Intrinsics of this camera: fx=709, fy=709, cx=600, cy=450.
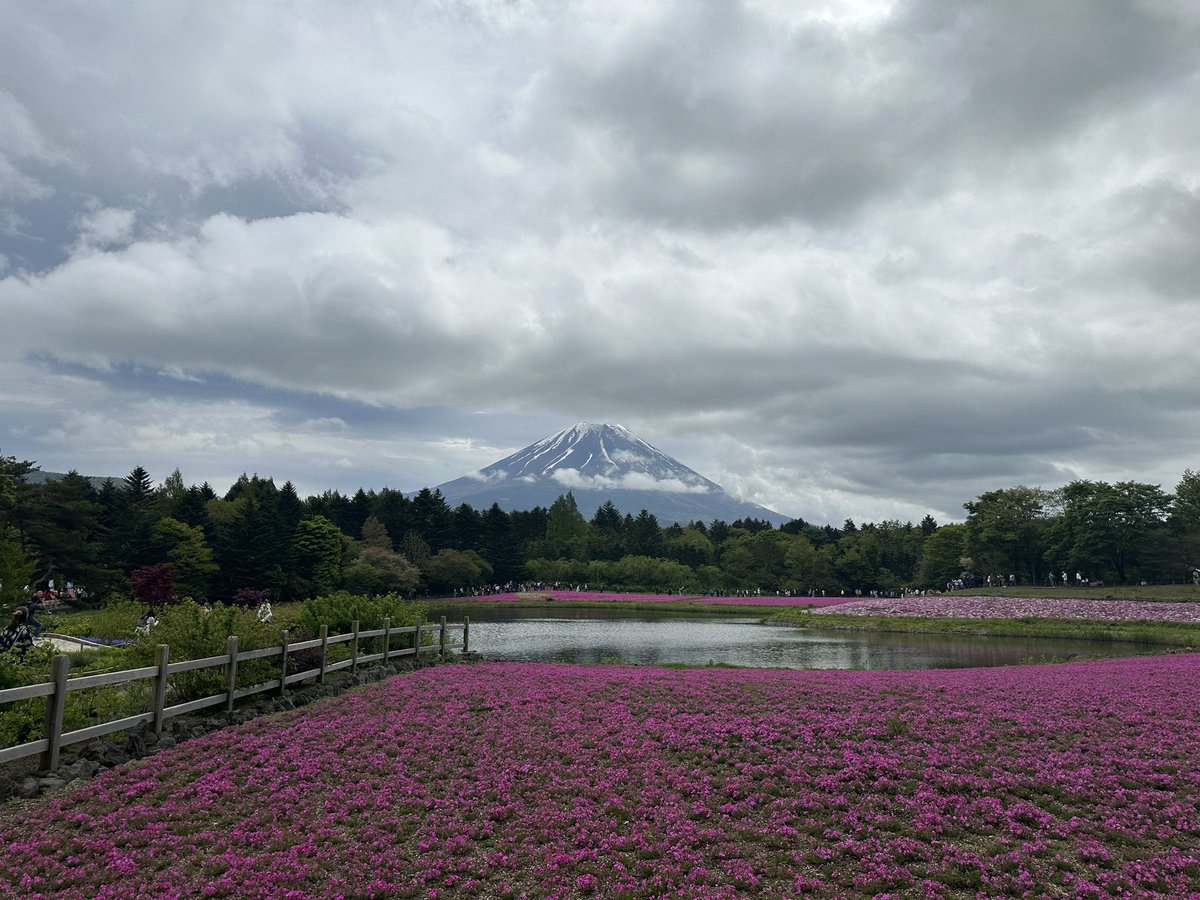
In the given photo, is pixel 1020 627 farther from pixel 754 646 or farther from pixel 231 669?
pixel 231 669

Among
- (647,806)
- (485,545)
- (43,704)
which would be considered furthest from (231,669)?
(485,545)

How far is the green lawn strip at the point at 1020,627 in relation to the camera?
46.6 m

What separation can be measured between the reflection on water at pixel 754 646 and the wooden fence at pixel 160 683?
1375cm

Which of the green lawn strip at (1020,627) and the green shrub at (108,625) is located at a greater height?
the green shrub at (108,625)

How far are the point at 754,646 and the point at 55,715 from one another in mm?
36044

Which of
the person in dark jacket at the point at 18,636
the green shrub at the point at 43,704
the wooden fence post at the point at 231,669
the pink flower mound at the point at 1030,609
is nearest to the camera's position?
the green shrub at the point at 43,704

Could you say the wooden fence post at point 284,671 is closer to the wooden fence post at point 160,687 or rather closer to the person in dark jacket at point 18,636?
the wooden fence post at point 160,687

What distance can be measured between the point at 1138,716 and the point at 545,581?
104735 millimetres

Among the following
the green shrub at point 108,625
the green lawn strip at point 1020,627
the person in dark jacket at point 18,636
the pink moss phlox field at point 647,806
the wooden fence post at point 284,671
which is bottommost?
the green lawn strip at point 1020,627

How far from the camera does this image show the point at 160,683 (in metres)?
13.3

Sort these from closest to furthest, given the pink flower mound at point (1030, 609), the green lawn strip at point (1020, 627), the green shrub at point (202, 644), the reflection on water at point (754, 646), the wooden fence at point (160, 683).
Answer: the wooden fence at point (160, 683) < the green shrub at point (202, 644) < the reflection on water at point (754, 646) < the green lawn strip at point (1020, 627) < the pink flower mound at point (1030, 609)

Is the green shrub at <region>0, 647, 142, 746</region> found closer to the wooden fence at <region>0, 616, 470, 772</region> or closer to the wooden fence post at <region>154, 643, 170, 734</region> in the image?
the wooden fence at <region>0, 616, 470, 772</region>

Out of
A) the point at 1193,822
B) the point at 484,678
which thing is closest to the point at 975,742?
the point at 1193,822

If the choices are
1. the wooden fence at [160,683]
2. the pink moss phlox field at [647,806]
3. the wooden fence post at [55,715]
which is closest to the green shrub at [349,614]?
the wooden fence at [160,683]
